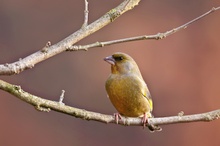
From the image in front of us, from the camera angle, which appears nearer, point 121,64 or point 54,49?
point 54,49

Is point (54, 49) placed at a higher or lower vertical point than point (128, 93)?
lower

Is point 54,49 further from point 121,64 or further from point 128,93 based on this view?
point 121,64

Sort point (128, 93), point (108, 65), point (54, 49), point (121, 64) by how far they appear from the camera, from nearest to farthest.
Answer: point (54, 49)
point (128, 93)
point (121, 64)
point (108, 65)

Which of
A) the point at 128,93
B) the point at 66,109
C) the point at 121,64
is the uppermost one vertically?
the point at 121,64

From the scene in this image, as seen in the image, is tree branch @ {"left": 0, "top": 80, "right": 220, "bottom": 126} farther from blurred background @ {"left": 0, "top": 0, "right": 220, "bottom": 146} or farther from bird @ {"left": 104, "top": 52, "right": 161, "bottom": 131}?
blurred background @ {"left": 0, "top": 0, "right": 220, "bottom": 146}

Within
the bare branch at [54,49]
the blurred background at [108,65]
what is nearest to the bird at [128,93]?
the bare branch at [54,49]

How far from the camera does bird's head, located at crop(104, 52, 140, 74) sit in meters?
4.07

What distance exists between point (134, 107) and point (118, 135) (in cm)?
563

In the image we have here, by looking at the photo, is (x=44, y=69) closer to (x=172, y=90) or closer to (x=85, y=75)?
(x=85, y=75)

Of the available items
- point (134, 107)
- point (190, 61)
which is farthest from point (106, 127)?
point (134, 107)

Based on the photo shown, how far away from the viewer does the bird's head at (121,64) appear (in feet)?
13.4

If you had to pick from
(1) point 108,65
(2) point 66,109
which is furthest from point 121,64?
(1) point 108,65

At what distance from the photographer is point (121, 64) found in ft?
13.5

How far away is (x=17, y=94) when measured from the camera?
2555 millimetres
